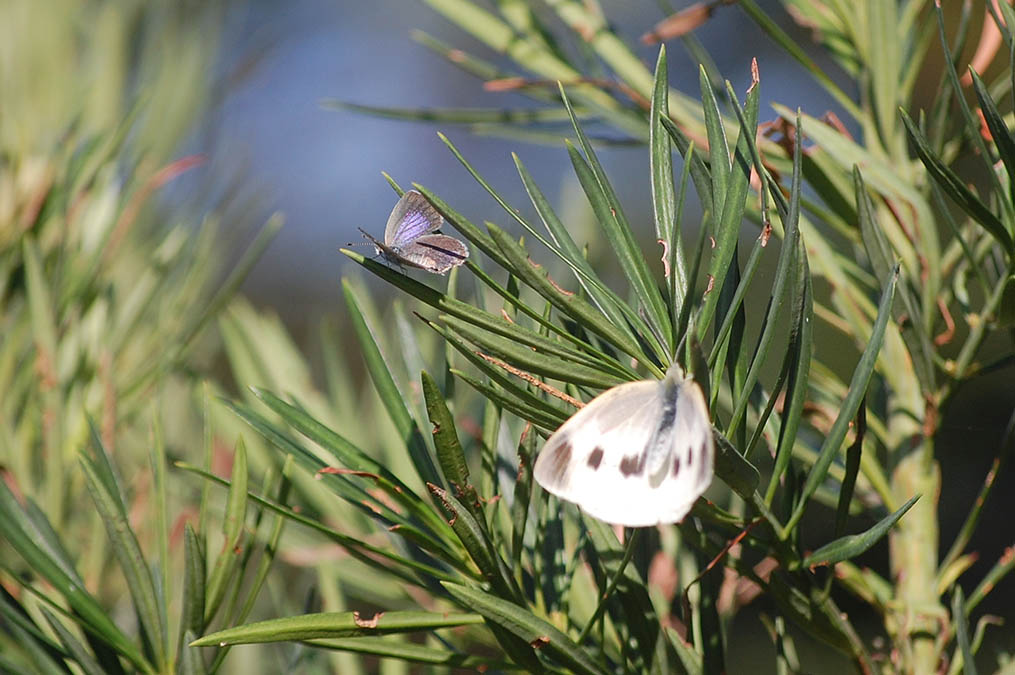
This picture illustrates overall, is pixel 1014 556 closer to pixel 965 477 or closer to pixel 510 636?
pixel 510 636

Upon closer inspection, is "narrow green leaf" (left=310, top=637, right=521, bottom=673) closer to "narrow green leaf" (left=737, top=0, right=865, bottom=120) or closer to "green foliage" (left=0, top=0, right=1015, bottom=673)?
"green foliage" (left=0, top=0, right=1015, bottom=673)

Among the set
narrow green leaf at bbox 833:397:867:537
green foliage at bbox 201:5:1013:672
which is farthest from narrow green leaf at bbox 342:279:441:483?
narrow green leaf at bbox 833:397:867:537

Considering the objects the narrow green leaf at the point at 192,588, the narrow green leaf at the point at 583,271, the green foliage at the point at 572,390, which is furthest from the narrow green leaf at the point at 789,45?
the narrow green leaf at the point at 192,588

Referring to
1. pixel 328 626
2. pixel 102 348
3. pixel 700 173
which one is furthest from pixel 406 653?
pixel 102 348

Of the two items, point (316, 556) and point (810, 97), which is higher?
point (810, 97)

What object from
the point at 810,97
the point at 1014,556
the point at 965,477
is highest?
the point at 810,97

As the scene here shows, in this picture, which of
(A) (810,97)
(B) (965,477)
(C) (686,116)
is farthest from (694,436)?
(B) (965,477)
